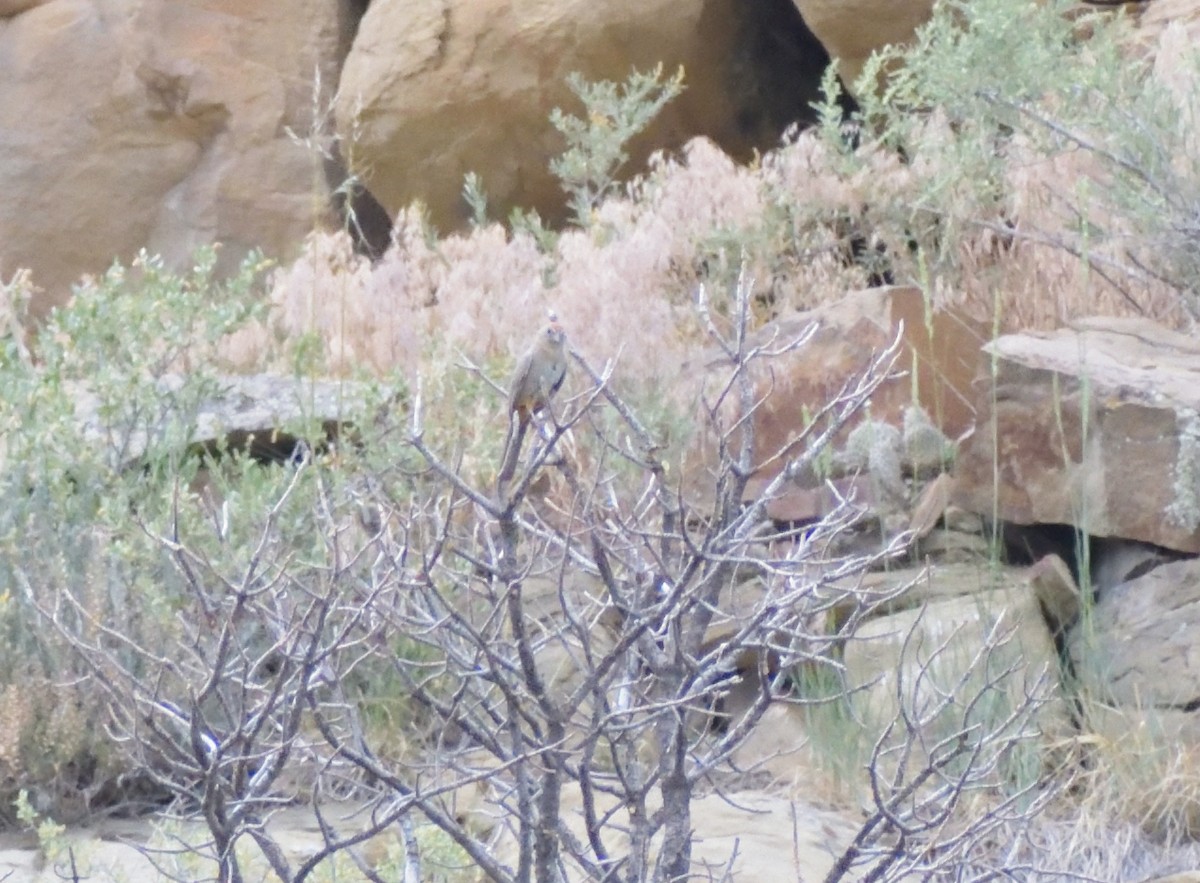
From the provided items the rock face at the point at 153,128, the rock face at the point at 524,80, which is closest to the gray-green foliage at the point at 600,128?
the rock face at the point at 524,80

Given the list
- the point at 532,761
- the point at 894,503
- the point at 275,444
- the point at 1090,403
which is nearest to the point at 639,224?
the point at 275,444

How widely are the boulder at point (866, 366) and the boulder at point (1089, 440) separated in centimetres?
41

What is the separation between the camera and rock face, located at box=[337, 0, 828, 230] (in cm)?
854

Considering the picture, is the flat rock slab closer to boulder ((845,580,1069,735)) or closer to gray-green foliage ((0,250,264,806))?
gray-green foliage ((0,250,264,806))

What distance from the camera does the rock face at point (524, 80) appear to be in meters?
8.54

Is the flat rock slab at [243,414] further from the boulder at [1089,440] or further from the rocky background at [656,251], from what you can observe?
the boulder at [1089,440]

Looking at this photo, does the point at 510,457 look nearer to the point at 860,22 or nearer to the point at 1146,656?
the point at 1146,656

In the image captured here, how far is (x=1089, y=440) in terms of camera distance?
4172mm

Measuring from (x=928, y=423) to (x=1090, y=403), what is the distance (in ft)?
2.11

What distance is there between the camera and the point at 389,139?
8836 millimetres

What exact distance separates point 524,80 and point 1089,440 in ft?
16.7

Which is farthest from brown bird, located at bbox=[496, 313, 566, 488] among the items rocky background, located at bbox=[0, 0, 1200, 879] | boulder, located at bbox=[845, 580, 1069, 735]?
boulder, located at bbox=[845, 580, 1069, 735]

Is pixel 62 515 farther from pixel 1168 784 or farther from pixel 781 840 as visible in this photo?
pixel 1168 784

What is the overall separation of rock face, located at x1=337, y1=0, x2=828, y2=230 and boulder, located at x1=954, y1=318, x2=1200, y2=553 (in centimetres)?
453
